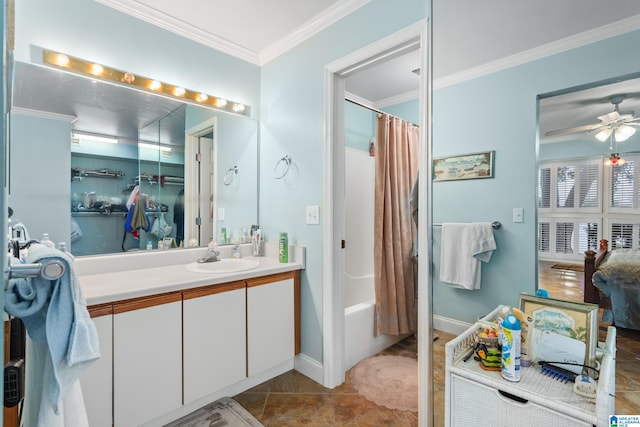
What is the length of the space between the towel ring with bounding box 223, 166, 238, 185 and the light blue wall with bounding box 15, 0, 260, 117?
51 centimetres

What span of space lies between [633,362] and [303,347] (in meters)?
1.75

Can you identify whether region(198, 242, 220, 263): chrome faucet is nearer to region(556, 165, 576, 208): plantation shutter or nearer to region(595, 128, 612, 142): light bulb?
region(556, 165, 576, 208): plantation shutter

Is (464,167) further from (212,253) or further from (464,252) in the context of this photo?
(212,253)

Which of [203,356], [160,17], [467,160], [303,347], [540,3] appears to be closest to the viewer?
[540,3]

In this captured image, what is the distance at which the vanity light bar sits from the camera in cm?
175

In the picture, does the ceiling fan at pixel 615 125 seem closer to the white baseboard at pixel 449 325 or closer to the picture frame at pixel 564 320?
the picture frame at pixel 564 320

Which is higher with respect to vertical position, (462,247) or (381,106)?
(381,106)

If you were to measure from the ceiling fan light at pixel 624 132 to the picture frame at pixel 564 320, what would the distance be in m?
0.54

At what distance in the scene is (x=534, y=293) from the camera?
1201mm

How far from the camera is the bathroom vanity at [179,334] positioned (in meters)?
1.45

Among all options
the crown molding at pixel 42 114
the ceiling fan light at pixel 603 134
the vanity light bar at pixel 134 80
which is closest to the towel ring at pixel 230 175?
the vanity light bar at pixel 134 80

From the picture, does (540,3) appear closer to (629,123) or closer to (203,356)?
(629,123)

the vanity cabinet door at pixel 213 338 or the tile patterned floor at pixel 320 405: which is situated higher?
the vanity cabinet door at pixel 213 338

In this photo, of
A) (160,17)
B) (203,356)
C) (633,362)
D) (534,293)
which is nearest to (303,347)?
(203,356)
